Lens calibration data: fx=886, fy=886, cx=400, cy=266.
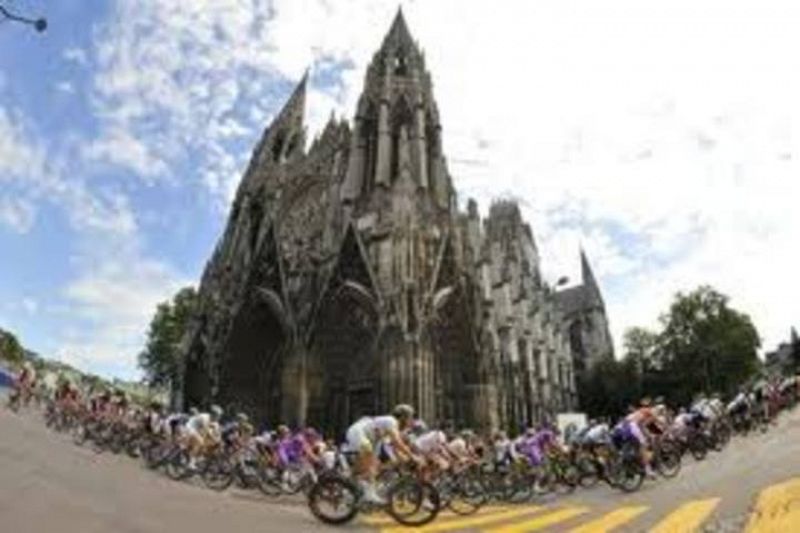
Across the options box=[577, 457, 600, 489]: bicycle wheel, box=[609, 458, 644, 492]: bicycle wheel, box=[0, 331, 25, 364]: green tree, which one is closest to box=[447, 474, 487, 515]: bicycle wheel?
box=[609, 458, 644, 492]: bicycle wheel

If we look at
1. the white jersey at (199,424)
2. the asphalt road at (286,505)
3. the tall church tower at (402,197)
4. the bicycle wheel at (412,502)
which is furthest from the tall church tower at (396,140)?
the bicycle wheel at (412,502)

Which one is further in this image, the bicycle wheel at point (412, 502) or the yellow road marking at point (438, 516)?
the yellow road marking at point (438, 516)

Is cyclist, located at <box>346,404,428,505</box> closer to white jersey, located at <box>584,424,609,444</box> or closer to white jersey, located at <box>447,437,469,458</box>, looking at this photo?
white jersey, located at <box>447,437,469,458</box>

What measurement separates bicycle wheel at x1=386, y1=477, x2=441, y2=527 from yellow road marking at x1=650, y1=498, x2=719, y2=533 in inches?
104

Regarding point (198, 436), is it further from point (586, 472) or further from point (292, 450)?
point (586, 472)

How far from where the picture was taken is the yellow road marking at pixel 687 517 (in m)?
8.44

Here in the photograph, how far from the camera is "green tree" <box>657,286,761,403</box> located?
60406mm

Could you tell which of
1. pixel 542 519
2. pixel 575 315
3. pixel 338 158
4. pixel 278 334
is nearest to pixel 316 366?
pixel 278 334

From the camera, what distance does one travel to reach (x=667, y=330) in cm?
6406

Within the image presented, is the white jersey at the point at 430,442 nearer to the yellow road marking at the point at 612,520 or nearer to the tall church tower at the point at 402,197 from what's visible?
the yellow road marking at the point at 612,520

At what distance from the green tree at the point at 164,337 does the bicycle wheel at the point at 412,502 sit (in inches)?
1924

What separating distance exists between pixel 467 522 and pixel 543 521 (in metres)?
0.94

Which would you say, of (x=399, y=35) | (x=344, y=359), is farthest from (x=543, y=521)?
(x=399, y=35)

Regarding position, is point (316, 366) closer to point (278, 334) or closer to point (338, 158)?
point (278, 334)
